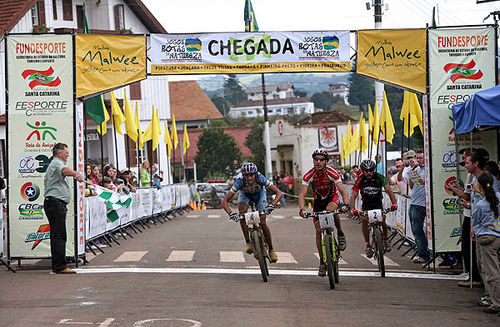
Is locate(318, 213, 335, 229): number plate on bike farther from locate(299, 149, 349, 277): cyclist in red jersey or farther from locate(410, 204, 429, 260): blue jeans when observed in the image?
locate(410, 204, 429, 260): blue jeans

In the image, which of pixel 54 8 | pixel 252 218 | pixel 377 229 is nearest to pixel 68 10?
pixel 54 8

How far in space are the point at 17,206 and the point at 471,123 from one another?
26.6ft

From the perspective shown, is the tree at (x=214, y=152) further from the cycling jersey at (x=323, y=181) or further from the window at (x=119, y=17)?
the cycling jersey at (x=323, y=181)

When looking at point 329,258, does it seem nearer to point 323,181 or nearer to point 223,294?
point 323,181

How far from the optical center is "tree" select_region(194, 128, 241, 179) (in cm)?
7268

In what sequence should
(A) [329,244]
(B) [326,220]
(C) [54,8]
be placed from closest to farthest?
(A) [329,244], (B) [326,220], (C) [54,8]

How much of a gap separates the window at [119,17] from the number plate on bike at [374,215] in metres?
34.4

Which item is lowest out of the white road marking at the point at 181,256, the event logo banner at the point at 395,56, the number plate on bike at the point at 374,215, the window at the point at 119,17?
the white road marking at the point at 181,256

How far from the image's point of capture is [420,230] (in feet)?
49.1

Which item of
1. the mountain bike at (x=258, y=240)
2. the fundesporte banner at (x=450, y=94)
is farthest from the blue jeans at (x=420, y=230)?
the mountain bike at (x=258, y=240)

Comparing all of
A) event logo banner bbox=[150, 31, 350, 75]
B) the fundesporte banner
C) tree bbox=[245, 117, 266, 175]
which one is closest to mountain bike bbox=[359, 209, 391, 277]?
the fundesporte banner

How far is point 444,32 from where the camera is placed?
575 inches

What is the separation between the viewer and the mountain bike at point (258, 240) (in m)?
12.3

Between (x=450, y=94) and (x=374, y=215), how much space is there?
3.07 meters
